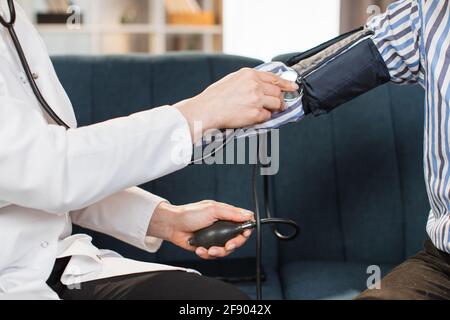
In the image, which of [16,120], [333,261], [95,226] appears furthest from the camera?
[333,261]

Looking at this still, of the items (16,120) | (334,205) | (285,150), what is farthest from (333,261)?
(16,120)

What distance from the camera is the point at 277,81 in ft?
3.74

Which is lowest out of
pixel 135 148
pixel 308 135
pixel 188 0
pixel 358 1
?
pixel 135 148

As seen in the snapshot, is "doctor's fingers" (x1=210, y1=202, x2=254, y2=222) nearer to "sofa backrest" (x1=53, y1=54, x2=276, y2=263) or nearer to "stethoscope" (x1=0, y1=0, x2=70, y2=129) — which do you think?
"stethoscope" (x1=0, y1=0, x2=70, y2=129)

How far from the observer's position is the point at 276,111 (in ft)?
3.78

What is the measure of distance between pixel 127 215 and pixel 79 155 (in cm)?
30

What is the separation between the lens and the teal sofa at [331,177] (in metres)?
1.82

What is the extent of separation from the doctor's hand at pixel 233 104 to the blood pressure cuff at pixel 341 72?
0.18 m

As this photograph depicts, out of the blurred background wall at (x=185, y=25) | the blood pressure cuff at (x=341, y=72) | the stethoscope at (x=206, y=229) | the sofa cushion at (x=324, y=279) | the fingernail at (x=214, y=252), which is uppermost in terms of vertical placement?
the blurred background wall at (x=185, y=25)

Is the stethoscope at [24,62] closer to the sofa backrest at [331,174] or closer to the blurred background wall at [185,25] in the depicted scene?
the sofa backrest at [331,174]

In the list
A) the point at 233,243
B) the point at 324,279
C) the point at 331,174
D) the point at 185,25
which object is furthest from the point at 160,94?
the point at 185,25

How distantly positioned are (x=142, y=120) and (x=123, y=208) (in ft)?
0.94

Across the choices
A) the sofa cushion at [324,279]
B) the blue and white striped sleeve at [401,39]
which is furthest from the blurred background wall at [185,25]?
the blue and white striped sleeve at [401,39]
